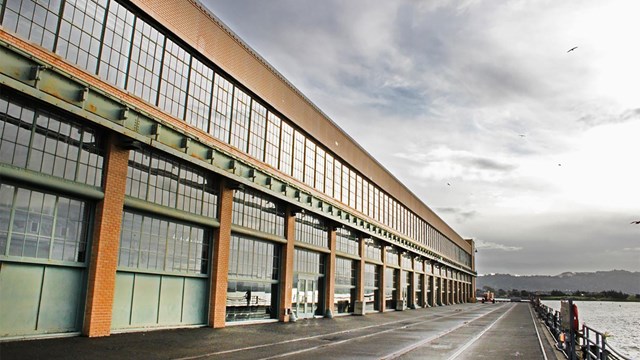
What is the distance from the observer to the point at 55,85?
15078mm

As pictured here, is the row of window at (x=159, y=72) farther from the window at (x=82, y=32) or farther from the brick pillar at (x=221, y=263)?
the brick pillar at (x=221, y=263)

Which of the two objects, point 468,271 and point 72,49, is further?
point 468,271

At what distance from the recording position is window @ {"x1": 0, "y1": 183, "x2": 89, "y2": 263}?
1453 cm

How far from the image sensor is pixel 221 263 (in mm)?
23719

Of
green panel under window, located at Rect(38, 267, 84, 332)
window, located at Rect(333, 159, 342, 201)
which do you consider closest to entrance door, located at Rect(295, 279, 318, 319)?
window, located at Rect(333, 159, 342, 201)

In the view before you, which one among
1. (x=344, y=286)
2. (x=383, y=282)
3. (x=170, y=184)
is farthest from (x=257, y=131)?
(x=383, y=282)

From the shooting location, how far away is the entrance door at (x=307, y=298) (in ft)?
108

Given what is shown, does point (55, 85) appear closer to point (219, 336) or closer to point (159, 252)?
point (159, 252)

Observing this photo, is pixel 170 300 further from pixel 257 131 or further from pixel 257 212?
pixel 257 131

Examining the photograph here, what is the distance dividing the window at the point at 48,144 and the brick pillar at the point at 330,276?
22522mm

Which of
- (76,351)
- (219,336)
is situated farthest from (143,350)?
(219,336)

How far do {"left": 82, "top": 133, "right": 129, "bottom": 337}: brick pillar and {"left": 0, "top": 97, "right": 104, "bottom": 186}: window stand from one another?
0.47 meters

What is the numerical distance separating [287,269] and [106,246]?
47.6 ft

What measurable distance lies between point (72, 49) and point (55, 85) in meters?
2.30
